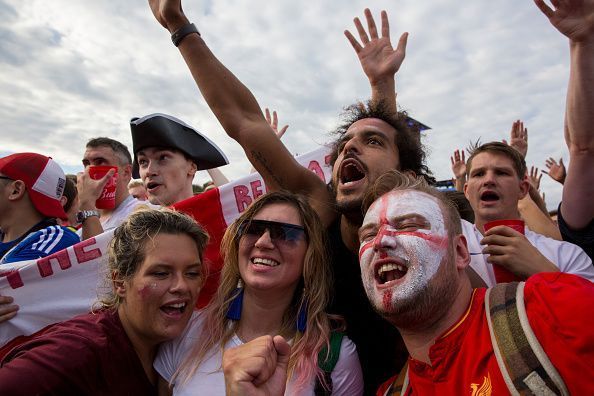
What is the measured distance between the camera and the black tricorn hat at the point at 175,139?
3.46 metres

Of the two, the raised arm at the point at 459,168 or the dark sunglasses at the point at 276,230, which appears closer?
the dark sunglasses at the point at 276,230

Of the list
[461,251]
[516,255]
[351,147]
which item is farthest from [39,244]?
[516,255]

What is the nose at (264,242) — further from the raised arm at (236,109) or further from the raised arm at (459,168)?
the raised arm at (459,168)

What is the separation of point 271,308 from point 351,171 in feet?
3.79

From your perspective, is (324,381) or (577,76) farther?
(577,76)

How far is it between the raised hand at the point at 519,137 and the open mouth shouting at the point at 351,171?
3.13 m

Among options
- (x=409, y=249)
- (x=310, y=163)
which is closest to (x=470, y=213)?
(x=310, y=163)

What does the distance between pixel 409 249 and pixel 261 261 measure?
2.63ft

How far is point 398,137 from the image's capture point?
125 inches

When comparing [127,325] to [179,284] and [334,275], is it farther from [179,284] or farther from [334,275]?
[334,275]

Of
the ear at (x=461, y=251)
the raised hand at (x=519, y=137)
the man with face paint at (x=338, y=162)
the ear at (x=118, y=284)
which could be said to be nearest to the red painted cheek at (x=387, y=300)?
the ear at (x=461, y=251)

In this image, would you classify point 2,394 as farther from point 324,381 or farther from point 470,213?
point 470,213

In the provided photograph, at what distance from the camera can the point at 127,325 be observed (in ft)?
6.96

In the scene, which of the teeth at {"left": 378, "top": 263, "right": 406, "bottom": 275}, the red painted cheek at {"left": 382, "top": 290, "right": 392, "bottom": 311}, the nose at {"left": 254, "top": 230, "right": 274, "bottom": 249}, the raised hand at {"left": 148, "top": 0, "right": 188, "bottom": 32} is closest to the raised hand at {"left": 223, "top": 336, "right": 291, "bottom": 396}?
the red painted cheek at {"left": 382, "top": 290, "right": 392, "bottom": 311}
